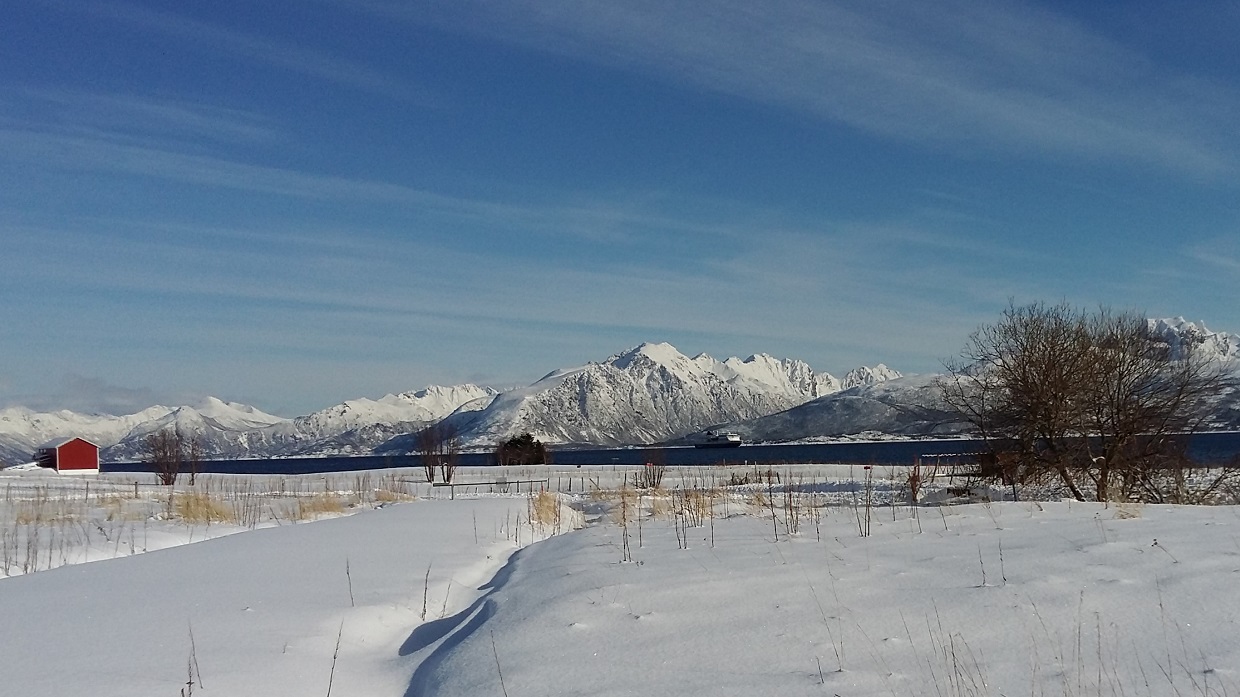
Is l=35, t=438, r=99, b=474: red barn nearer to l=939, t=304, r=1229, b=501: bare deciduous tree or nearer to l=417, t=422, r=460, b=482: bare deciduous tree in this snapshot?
l=417, t=422, r=460, b=482: bare deciduous tree

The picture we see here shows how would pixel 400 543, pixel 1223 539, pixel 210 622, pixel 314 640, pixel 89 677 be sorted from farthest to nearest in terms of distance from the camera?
pixel 400 543
pixel 1223 539
pixel 210 622
pixel 314 640
pixel 89 677

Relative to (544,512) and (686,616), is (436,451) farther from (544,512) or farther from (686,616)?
(686,616)

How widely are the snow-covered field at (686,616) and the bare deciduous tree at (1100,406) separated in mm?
13228

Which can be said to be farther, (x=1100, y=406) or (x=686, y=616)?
(x=1100, y=406)

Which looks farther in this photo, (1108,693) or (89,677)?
(89,677)

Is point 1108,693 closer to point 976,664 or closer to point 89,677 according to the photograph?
point 976,664

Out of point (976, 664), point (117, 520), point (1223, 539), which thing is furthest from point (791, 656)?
point (117, 520)

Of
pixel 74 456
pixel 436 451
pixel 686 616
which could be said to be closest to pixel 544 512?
pixel 686 616

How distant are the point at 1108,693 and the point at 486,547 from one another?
8744mm

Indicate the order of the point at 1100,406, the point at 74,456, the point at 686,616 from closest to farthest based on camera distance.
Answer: the point at 686,616, the point at 1100,406, the point at 74,456

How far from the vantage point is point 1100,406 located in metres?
22.8

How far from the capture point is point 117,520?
717 inches

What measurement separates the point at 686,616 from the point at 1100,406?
2074cm

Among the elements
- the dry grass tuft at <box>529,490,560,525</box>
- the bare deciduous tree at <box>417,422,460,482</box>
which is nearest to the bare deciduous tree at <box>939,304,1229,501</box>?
the dry grass tuft at <box>529,490,560,525</box>
